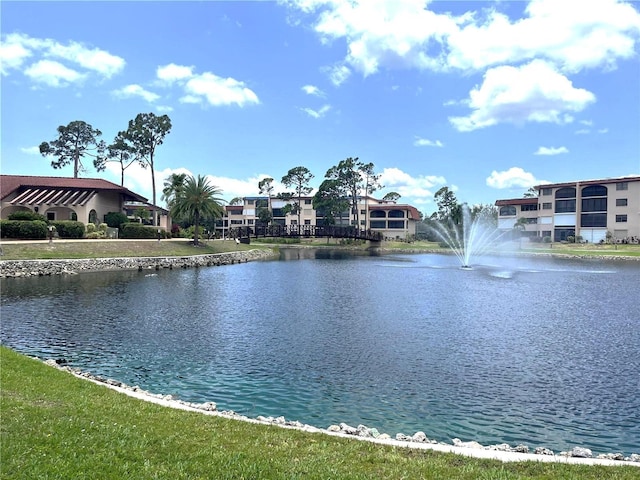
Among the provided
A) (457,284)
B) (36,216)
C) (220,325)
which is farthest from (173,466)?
(36,216)

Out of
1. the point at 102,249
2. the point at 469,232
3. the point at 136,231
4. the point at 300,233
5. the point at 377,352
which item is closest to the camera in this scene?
the point at 377,352

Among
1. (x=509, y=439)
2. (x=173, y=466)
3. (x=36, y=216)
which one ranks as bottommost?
(x=509, y=439)

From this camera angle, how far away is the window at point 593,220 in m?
107

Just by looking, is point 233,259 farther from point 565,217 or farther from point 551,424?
point 565,217

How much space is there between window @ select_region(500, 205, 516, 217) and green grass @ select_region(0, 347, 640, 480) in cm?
12946

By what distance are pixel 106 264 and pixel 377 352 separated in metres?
46.4

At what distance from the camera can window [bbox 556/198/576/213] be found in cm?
A: 11219

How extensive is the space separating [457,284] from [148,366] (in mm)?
33940

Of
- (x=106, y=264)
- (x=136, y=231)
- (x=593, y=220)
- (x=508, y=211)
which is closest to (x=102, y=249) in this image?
(x=106, y=264)

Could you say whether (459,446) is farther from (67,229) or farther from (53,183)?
(53,183)

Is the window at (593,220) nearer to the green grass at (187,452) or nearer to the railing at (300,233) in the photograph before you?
the railing at (300,233)

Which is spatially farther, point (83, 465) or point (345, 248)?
point (345, 248)

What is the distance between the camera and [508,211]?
129 meters

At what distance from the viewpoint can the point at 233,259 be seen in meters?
75.2
